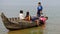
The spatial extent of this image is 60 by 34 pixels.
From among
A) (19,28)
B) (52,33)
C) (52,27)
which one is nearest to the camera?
(52,33)

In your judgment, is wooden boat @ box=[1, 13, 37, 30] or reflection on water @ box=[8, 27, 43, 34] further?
reflection on water @ box=[8, 27, 43, 34]

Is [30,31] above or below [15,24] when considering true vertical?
below

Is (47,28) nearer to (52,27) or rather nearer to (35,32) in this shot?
(52,27)

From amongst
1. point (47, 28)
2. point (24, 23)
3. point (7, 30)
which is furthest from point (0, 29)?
point (47, 28)

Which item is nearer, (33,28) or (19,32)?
(19,32)

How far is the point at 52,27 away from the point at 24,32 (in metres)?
2.52

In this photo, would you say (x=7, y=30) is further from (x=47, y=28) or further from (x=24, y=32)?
(x=47, y=28)

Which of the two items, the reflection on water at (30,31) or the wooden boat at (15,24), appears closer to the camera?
the wooden boat at (15,24)

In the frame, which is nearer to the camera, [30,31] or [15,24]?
[15,24]

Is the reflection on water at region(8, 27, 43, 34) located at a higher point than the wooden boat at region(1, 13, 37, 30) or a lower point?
lower

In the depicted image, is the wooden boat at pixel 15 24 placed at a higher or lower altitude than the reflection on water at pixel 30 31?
higher

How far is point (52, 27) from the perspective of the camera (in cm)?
1898

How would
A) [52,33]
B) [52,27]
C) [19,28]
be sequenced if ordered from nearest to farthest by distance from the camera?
[52,33]
[19,28]
[52,27]

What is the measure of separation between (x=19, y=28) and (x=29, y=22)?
0.85 metres
